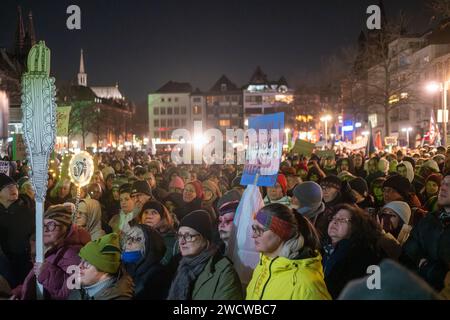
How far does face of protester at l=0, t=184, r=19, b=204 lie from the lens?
7.09m

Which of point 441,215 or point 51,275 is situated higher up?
point 441,215

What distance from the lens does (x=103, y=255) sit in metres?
4.15

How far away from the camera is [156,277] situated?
452 cm

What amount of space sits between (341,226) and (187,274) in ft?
4.09

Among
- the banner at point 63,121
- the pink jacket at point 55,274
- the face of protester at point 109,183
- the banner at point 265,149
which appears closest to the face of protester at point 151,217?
the pink jacket at point 55,274

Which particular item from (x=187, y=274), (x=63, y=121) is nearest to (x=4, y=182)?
(x=187, y=274)

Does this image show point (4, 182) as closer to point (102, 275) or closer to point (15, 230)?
point (15, 230)

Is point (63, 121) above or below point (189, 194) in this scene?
above

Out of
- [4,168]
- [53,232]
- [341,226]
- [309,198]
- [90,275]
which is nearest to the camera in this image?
[90,275]

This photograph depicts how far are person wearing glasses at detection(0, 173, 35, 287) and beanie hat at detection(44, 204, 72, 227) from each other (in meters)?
1.00

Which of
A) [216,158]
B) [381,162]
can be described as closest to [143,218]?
[381,162]

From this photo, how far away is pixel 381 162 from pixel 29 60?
9.54 meters
